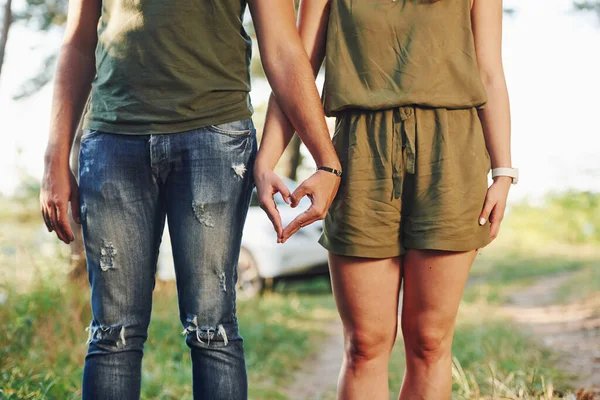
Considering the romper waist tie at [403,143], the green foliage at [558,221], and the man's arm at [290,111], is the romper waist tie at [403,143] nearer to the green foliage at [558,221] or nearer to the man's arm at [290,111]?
the man's arm at [290,111]

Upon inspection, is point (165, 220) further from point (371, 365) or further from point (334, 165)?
point (371, 365)

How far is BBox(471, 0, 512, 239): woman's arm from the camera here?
2133mm

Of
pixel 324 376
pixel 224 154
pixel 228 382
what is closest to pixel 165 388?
pixel 324 376

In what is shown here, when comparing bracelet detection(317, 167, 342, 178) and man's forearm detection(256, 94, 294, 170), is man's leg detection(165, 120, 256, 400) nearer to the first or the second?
man's forearm detection(256, 94, 294, 170)

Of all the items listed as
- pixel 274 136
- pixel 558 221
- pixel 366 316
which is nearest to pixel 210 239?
pixel 274 136

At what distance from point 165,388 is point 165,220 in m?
1.72

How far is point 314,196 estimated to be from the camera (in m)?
1.97

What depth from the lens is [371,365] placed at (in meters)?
2.15

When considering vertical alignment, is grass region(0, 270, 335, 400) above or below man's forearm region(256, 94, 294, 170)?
below

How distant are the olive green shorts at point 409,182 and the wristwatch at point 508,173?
69 mm

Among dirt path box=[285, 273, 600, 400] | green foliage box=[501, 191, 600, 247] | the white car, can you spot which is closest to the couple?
dirt path box=[285, 273, 600, 400]

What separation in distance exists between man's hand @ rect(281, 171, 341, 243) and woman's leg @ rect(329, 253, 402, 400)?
21 centimetres

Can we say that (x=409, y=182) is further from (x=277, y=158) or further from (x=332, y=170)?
(x=277, y=158)

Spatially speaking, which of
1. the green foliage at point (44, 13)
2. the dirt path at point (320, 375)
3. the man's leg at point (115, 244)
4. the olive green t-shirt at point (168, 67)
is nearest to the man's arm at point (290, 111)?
the olive green t-shirt at point (168, 67)
